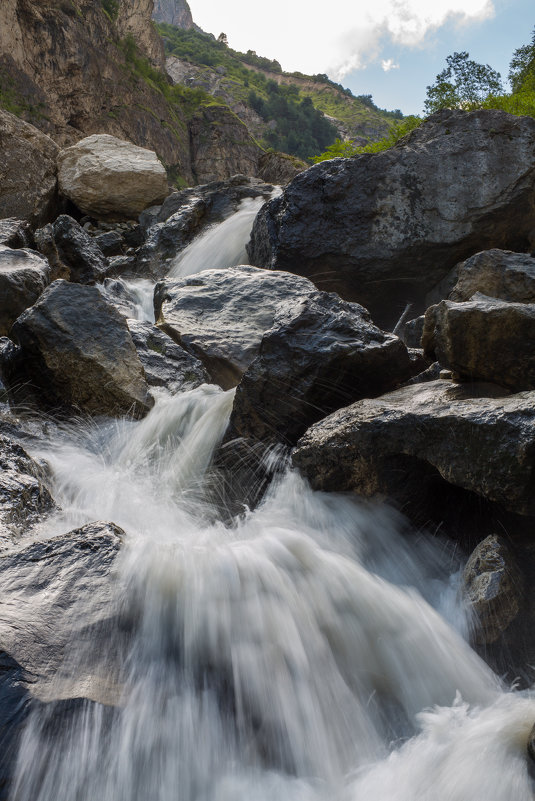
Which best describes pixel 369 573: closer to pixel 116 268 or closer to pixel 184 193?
pixel 116 268

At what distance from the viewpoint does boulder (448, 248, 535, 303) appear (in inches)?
203

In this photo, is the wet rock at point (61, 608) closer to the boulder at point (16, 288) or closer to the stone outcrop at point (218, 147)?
the boulder at point (16, 288)

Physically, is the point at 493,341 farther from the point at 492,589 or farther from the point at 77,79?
the point at 77,79

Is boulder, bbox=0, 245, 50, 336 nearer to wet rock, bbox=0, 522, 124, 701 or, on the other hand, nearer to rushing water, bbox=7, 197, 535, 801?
rushing water, bbox=7, 197, 535, 801

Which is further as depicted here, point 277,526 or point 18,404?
point 18,404

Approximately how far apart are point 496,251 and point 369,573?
12.9 ft

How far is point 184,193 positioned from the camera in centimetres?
1296

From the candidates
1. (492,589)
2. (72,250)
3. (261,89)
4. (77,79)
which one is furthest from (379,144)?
(261,89)

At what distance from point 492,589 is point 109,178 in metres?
13.9

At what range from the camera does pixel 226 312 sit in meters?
6.50

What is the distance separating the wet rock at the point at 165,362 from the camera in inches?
220

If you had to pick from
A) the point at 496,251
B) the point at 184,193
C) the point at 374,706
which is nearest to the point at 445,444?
the point at 374,706

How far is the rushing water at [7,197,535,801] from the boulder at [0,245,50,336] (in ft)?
11.2

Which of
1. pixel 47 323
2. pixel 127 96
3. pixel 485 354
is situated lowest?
pixel 47 323
